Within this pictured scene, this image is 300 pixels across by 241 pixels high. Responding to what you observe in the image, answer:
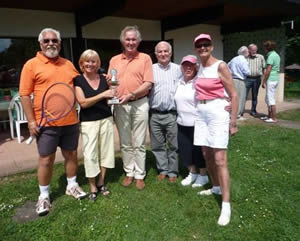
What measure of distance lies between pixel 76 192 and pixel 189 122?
1.58 metres

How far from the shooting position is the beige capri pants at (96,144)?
9.24 feet

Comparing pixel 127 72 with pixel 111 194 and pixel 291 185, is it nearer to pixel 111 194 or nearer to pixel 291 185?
pixel 111 194

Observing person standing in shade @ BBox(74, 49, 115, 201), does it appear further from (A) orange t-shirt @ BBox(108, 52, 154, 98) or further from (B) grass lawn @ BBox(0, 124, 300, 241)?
(B) grass lawn @ BBox(0, 124, 300, 241)

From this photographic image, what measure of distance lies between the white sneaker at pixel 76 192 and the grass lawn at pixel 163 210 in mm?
66

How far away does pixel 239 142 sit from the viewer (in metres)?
4.81

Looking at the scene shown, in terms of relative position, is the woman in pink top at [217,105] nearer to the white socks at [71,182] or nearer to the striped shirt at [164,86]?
the striped shirt at [164,86]

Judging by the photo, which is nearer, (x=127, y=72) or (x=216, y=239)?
(x=216, y=239)

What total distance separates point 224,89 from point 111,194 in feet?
5.84

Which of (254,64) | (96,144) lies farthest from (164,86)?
(254,64)

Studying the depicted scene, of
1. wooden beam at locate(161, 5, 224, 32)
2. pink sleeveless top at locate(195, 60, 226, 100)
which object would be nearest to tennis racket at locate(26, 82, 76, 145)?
pink sleeveless top at locate(195, 60, 226, 100)

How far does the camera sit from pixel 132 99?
114 inches

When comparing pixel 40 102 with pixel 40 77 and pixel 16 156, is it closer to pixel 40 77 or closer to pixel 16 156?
pixel 40 77

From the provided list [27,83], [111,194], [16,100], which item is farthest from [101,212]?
[16,100]

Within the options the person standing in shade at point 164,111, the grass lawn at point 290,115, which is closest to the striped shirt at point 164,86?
the person standing in shade at point 164,111
